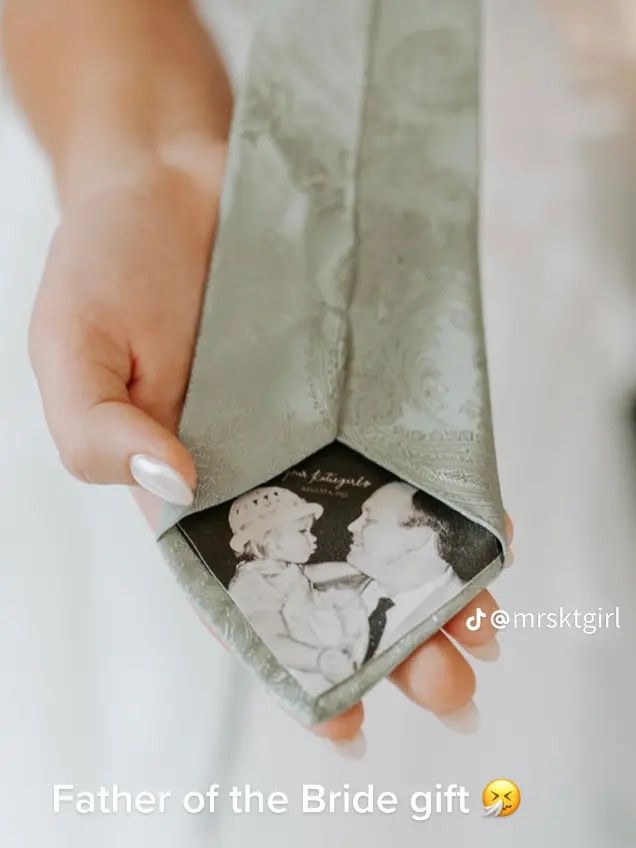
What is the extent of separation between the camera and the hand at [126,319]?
355 mm

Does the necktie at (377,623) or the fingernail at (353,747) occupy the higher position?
the necktie at (377,623)

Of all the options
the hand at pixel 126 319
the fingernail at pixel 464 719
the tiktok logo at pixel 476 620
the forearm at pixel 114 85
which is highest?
the forearm at pixel 114 85

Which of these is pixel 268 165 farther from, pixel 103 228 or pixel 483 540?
pixel 483 540

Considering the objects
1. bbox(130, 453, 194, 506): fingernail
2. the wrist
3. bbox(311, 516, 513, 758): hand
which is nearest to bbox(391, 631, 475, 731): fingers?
bbox(311, 516, 513, 758): hand

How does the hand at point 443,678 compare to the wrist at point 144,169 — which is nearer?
the hand at point 443,678

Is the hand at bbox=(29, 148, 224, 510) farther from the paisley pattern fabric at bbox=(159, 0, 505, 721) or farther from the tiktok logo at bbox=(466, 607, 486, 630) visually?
the tiktok logo at bbox=(466, 607, 486, 630)

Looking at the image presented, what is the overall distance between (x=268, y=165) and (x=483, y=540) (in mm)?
236

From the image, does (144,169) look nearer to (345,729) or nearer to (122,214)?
(122,214)

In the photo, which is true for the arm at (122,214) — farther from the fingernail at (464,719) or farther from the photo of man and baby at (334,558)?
the fingernail at (464,719)

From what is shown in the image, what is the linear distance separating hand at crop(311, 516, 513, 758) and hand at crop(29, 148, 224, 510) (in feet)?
0.35

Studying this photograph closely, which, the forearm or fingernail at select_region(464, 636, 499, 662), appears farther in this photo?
the forearm

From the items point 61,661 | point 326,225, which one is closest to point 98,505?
point 61,661

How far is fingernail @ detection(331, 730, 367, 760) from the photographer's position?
378 millimetres

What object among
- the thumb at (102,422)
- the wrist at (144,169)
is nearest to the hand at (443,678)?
the thumb at (102,422)
